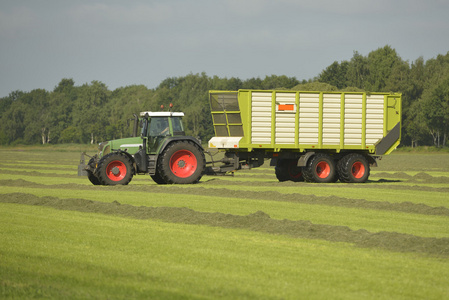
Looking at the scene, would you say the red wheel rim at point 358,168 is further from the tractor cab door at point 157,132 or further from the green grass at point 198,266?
the green grass at point 198,266

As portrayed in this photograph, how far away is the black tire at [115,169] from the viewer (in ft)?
78.8

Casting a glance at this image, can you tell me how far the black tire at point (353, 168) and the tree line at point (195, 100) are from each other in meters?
25.4

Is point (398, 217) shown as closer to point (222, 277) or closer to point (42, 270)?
point (222, 277)

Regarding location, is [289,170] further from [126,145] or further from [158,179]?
[126,145]

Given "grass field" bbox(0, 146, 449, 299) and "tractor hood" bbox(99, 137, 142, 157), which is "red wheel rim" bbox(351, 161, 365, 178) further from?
"tractor hood" bbox(99, 137, 142, 157)

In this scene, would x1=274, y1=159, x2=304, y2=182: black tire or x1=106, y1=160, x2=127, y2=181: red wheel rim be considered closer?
x1=106, y1=160, x2=127, y2=181: red wheel rim

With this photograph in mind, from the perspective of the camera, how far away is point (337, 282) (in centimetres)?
827

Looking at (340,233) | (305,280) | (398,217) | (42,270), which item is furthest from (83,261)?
(398,217)

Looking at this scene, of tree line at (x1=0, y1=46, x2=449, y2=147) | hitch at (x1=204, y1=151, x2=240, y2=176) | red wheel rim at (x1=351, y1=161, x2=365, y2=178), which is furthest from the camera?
tree line at (x1=0, y1=46, x2=449, y2=147)

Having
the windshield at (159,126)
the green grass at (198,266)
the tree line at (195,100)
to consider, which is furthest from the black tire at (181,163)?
the tree line at (195,100)

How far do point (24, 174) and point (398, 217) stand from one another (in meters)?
23.7

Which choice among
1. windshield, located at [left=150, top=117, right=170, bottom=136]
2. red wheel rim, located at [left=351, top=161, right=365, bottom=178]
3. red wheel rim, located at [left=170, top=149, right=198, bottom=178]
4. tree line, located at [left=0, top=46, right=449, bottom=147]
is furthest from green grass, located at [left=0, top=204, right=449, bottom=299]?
tree line, located at [left=0, top=46, right=449, bottom=147]

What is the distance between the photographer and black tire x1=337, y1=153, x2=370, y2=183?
27.1 metres

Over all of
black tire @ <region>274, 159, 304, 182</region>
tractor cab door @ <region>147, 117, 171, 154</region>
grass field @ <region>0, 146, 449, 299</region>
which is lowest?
grass field @ <region>0, 146, 449, 299</region>
